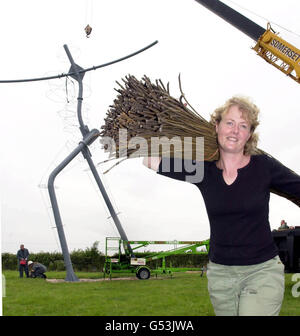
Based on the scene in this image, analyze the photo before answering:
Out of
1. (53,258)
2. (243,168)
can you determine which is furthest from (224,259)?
(53,258)

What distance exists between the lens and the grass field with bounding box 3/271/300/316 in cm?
499

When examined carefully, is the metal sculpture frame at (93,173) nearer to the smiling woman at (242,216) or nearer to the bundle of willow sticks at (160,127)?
the bundle of willow sticks at (160,127)

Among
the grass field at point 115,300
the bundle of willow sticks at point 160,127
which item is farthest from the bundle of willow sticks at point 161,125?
the grass field at point 115,300

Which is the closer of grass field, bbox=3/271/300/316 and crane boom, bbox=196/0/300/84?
grass field, bbox=3/271/300/316

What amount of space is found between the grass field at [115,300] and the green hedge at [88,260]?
1.86 meters

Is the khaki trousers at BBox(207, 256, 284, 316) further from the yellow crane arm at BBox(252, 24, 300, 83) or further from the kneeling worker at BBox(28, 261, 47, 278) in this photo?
the kneeling worker at BBox(28, 261, 47, 278)

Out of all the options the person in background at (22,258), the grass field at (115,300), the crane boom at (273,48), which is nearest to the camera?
the grass field at (115,300)

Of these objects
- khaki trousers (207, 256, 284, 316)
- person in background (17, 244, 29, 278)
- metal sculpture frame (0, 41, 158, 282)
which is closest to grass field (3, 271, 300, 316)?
metal sculpture frame (0, 41, 158, 282)

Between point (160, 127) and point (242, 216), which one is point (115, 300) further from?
point (242, 216)

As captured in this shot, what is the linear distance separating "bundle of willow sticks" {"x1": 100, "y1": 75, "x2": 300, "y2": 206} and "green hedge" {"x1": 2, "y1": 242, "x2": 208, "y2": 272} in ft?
24.8

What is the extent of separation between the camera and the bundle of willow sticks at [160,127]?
1.86 metres

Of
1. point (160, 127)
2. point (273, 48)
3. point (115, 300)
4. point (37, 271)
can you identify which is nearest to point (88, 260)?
point (37, 271)

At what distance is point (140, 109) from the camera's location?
77.0 inches

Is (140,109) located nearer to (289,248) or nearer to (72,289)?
(289,248)
